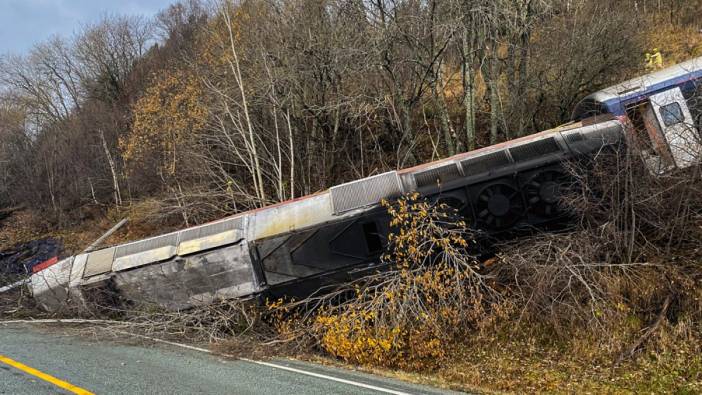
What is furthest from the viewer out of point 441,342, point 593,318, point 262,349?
point 262,349

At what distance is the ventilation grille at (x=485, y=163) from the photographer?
891cm

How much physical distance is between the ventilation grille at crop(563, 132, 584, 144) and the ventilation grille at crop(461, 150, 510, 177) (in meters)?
1.22

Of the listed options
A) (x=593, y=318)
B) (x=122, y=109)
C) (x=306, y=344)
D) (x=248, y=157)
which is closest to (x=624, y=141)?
(x=593, y=318)

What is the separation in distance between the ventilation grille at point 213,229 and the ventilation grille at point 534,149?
19.4ft

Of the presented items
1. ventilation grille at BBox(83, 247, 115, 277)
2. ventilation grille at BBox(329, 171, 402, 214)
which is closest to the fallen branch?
ventilation grille at BBox(329, 171, 402, 214)

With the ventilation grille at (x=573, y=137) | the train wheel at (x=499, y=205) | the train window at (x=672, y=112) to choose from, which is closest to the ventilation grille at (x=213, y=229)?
the train wheel at (x=499, y=205)

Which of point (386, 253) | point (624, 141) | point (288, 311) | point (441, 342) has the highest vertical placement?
point (624, 141)

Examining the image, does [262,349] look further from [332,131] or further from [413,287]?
[332,131]

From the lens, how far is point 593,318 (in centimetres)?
717

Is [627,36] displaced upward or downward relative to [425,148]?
upward

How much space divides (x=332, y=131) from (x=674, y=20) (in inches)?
698

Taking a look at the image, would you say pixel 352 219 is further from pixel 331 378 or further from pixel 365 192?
pixel 331 378

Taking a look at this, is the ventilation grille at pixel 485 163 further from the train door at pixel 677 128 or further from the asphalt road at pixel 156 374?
the asphalt road at pixel 156 374

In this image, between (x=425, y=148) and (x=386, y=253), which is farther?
(x=425, y=148)
